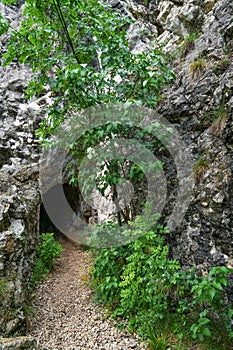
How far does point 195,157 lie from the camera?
3523 mm

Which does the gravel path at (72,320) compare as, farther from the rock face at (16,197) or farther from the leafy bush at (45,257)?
the rock face at (16,197)

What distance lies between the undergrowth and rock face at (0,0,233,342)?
378 millimetres

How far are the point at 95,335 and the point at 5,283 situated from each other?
132 centimetres

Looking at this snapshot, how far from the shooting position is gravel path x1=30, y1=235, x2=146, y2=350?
9.45 feet

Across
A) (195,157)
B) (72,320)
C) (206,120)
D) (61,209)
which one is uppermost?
(206,120)

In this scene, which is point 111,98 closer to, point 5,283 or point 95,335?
point 5,283

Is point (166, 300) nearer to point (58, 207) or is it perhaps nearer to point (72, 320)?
point (72, 320)

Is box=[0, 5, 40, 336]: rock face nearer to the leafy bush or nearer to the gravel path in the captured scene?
the leafy bush

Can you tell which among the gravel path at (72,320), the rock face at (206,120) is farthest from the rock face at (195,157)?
the gravel path at (72,320)

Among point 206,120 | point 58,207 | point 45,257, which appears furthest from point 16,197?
point 58,207

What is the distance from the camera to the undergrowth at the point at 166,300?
249cm

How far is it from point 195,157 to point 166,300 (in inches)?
75.2

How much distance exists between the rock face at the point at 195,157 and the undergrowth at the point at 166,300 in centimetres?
38

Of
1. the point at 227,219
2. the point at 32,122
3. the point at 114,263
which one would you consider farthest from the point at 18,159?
the point at 227,219
